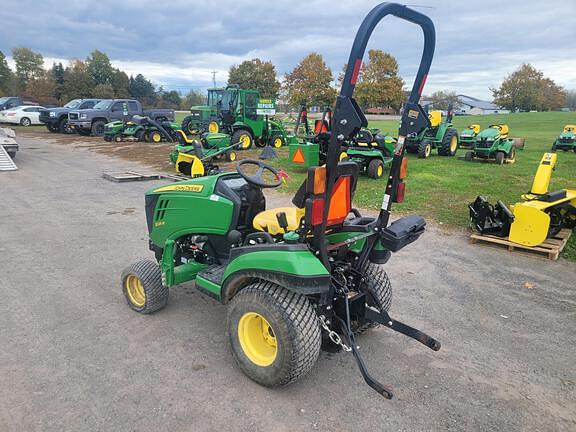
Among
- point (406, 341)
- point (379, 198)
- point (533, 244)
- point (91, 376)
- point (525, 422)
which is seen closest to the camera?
point (525, 422)

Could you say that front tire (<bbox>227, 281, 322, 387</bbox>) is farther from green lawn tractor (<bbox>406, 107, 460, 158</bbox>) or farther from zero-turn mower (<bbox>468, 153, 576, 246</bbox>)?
green lawn tractor (<bbox>406, 107, 460, 158</bbox>)

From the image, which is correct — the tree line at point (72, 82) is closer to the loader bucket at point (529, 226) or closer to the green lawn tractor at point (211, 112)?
the green lawn tractor at point (211, 112)

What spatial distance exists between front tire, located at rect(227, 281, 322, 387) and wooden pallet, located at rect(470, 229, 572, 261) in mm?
4001

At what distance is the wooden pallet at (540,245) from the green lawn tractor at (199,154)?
5041mm

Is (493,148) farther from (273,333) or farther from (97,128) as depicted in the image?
(97,128)

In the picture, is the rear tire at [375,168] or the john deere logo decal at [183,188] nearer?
the john deere logo decal at [183,188]

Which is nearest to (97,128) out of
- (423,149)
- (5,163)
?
(5,163)

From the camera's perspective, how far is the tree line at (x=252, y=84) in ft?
146

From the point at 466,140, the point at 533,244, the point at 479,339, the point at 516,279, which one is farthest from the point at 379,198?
the point at 466,140

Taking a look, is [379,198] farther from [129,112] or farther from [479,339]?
[129,112]

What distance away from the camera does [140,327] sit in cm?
350

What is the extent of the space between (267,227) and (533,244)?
13.1 ft

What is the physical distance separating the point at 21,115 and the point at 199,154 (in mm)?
24488

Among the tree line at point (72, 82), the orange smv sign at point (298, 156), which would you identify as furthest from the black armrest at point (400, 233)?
the tree line at point (72, 82)
